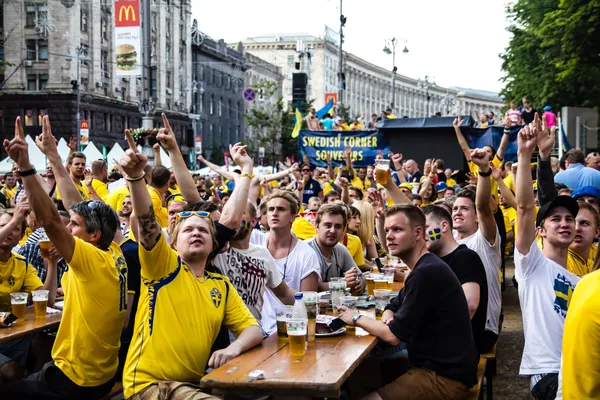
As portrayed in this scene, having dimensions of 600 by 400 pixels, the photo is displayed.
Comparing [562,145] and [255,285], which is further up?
[562,145]

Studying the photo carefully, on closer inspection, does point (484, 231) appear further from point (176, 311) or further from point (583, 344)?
point (583, 344)

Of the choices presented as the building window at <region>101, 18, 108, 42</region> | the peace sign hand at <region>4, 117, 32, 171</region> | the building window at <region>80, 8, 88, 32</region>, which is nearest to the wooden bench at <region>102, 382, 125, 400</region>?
the peace sign hand at <region>4, 117, 32, 171</region>

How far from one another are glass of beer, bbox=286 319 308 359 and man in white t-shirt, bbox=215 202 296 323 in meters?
1.15

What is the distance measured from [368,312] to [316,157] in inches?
566

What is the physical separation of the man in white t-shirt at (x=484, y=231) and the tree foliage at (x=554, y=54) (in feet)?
69.9

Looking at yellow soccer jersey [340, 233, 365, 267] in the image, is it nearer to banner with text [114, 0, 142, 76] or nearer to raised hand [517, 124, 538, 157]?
raised hand [517, 124, 538, 157]

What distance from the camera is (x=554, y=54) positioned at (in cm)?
2980

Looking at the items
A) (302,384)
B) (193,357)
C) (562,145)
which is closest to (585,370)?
(302,384)

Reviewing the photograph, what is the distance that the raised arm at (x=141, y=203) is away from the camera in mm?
3996

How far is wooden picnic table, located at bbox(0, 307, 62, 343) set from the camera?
490cm

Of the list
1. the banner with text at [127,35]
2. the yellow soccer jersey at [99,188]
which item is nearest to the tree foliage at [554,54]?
the banner with text at [127,35]

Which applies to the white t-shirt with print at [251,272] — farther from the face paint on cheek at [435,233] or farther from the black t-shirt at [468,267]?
the black t-shirt at [468,267]

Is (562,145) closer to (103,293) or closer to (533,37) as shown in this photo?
(103,293)

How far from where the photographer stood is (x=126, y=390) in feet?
13.5
